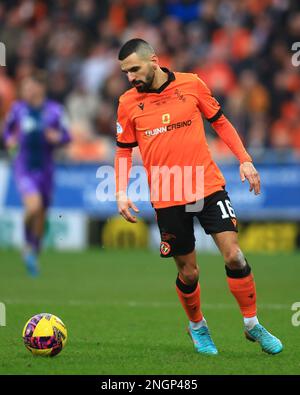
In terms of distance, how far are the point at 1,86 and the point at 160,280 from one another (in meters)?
8.16

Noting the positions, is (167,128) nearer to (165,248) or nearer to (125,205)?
(125,205)

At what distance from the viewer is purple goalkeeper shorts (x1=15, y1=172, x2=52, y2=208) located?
1486 cm

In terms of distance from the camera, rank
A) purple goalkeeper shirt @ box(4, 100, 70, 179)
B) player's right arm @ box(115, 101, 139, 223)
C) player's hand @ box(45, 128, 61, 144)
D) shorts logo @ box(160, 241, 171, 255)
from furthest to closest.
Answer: purple goalkeeper shirt @ box(4, 100, 70, 179) < player's hand @ box(45, 128, 61, 144) < player's right arm @ box(115, 101, 139, 223) < shorts logo @ box(160, 241, 171, 255)

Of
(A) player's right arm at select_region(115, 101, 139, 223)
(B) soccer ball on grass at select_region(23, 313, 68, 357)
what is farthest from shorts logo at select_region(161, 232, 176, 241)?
(B) soccer ball on grass at select_region(23, 313, 68, 357)

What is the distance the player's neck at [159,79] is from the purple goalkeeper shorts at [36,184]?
7149 millimetres

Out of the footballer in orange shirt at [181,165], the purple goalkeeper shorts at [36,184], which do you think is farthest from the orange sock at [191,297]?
the purple goalkeeper shorts at [36,184]

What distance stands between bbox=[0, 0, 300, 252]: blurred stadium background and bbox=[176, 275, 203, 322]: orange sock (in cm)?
921

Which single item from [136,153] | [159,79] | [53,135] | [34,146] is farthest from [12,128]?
[159,79]

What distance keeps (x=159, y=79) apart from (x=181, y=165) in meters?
0.68

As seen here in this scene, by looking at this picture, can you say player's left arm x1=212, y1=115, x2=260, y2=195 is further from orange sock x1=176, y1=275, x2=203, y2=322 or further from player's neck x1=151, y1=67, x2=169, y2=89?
orange sock x1=176, y1=275, x2=203, y2=322

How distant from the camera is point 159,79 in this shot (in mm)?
7883

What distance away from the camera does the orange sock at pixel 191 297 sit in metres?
7.95

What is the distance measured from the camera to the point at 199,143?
25.8 ft

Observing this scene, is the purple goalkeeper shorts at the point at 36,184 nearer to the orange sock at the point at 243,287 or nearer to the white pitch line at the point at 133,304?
the white pitch line at the point at 133,304
